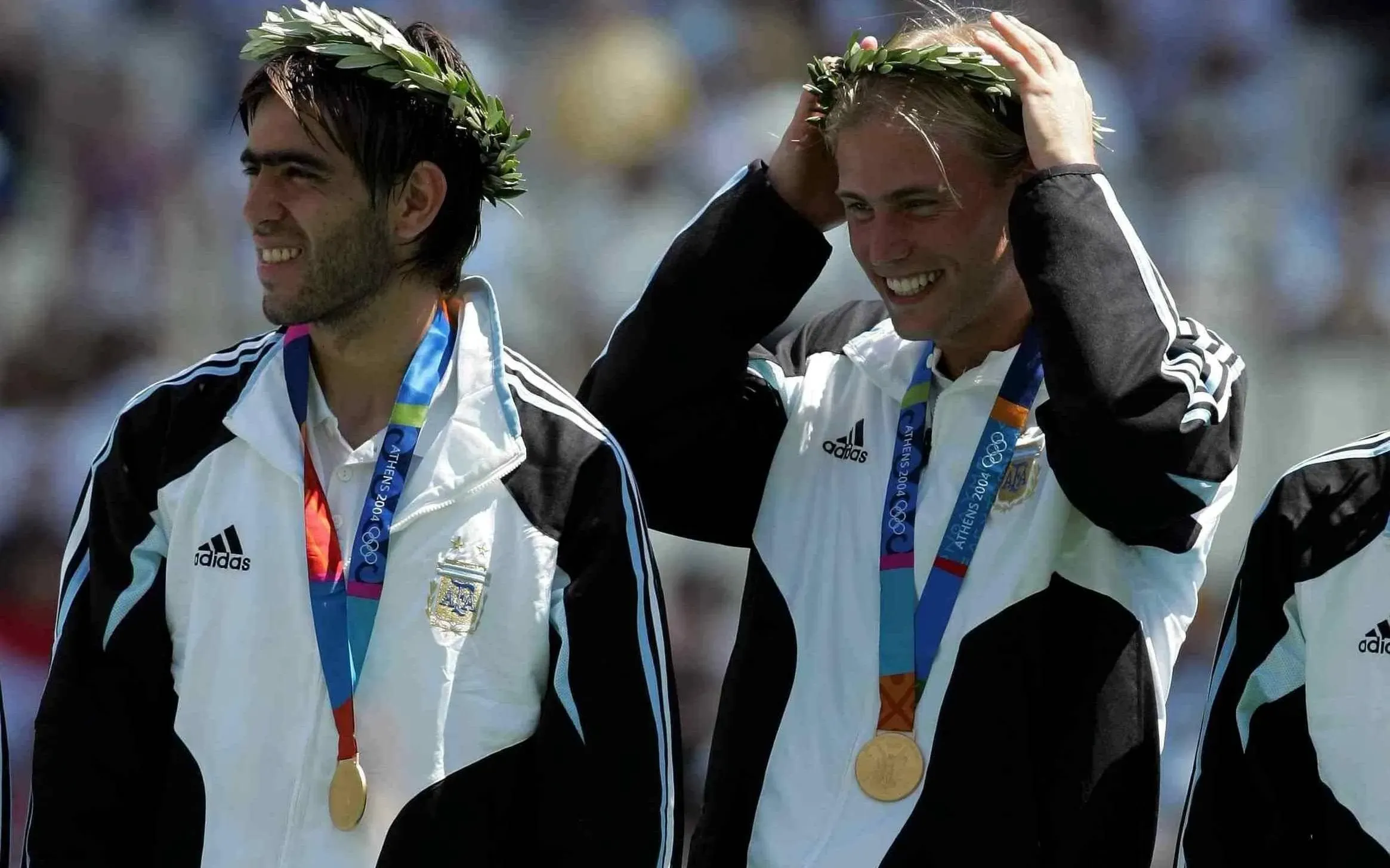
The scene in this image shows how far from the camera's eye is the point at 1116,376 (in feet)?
8.32

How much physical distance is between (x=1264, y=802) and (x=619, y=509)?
1.01m

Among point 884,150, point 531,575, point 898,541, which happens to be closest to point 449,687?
point 531,575

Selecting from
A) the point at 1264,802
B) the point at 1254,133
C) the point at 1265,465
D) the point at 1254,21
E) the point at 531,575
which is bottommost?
the point at 1264,802

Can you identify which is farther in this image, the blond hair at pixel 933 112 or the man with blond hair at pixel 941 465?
the blond hair at pixel 933 112

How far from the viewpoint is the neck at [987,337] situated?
2846 mm

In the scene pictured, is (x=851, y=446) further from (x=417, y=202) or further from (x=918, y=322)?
(x=417, y=202)

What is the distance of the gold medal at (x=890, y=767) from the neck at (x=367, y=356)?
911 mm

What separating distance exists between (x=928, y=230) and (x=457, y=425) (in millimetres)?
806

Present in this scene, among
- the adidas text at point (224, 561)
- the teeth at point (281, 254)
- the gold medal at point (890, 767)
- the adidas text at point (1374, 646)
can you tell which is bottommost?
Result: the gold medal at point (890, 767)

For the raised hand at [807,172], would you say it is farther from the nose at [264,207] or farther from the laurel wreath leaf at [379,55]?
the nose at [264,207]

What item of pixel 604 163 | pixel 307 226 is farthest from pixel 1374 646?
pixel 604 163

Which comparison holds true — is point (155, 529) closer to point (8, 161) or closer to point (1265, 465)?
point (8, 161)

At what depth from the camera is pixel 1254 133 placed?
5.09m

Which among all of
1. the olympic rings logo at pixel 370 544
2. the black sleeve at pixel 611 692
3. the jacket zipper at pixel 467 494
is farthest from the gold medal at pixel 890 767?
the olympic rings logo at pixel 370 544
